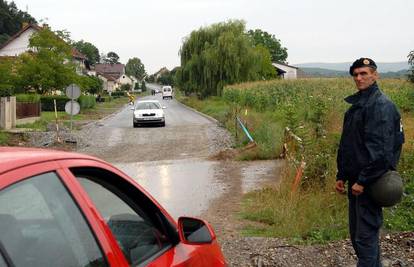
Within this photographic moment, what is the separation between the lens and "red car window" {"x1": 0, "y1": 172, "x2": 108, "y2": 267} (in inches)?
75.3

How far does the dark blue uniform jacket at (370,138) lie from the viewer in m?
4.61

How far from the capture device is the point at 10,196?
1921 mm

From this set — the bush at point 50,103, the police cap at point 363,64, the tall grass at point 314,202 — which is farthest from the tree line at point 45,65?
the police cap at point 363,64

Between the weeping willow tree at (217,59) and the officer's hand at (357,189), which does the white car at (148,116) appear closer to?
the weeping willow tree at (217,59)

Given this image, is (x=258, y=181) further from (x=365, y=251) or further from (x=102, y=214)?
(x=102, y=214)

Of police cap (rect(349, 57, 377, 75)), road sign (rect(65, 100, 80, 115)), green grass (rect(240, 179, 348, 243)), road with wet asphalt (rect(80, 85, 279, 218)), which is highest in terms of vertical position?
police cap (rect(349, 57, 377, 75))

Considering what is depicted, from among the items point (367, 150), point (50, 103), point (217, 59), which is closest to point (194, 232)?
point (367, 150)

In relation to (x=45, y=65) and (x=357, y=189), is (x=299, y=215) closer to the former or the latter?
(x=357, y=189)

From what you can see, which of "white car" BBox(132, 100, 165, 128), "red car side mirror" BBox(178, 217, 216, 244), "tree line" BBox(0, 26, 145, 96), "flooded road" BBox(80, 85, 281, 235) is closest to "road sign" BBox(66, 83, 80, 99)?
"flooded road" BBox(80, 85, 281, 235)

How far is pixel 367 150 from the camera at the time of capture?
185 inches

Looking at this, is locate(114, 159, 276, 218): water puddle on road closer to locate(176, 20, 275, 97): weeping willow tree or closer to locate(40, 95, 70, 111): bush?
locate(40, 95, 70, 111): bush

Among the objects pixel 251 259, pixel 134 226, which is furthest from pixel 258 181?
pixel 134 226

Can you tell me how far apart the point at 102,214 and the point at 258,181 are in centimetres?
1032

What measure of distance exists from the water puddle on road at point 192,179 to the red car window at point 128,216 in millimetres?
6248
